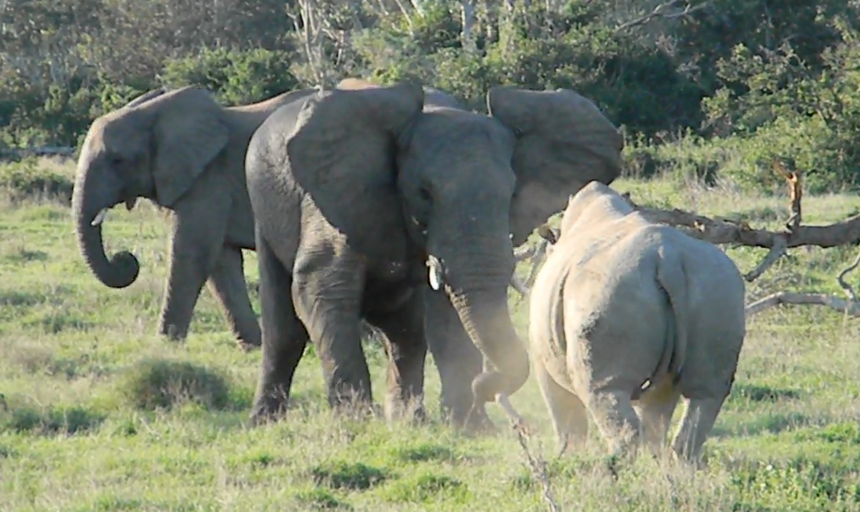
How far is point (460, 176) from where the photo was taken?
7980 mm

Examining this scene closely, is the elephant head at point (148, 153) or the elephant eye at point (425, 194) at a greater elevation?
the elephant eye at point (425, 194)

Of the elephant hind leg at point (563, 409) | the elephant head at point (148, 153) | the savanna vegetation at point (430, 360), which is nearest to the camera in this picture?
the savanna vegetation at point (430, 360)

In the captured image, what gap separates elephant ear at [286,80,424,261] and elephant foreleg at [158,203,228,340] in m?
4.22

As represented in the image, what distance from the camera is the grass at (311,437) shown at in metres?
6.30

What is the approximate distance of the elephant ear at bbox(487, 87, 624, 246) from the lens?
869cm

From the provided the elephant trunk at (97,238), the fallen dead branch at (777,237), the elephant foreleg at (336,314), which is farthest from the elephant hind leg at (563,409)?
the elephant trunk at (97,238)

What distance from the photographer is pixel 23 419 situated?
8.67 metres

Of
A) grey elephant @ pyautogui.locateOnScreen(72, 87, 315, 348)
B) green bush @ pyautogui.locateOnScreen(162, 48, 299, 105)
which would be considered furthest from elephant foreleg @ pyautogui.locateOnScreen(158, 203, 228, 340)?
green bush @ pyautogui.locateOnScreen(162, 48, 299, 105)

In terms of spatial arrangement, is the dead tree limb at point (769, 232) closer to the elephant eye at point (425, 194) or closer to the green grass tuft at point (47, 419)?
the elephant eye at point (425, 194)

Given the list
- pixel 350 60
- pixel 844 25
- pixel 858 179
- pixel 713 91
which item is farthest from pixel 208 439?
pixel 350 60

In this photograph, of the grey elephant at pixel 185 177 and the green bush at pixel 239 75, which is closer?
the grey elephant at pixel 185 177

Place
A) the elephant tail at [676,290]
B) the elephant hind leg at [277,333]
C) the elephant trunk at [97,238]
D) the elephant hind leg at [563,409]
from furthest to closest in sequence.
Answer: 1. the elephant trunk at [97,238]
2. the elephant hind leg at [277,333]
3. the elephant hind leg at [563,409]
4. the elephant tail at [676,290]

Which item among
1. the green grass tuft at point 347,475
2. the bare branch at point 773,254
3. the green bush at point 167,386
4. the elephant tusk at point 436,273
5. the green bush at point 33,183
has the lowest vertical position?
the green bush at point 33,183

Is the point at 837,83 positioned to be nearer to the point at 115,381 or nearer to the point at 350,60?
the point at 115,381
